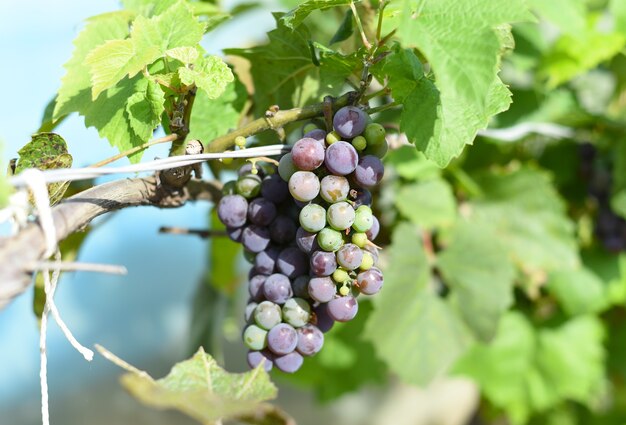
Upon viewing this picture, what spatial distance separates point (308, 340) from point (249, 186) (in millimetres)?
129

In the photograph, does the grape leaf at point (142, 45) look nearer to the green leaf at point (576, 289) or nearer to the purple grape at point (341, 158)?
the purple grape at point (341, 158)

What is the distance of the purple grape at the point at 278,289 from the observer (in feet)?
1.52

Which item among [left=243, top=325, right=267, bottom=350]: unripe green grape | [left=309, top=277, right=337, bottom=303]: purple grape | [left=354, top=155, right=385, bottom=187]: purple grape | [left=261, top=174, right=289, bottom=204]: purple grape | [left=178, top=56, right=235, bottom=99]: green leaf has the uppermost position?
[left=178, top=56, right=235, bottom=99]: green leaf

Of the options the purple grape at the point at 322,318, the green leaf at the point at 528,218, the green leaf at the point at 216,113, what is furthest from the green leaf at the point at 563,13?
the purple grape at the point at 322,318

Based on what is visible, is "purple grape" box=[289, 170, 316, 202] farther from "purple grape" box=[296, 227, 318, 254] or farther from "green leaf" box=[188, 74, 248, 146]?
"green leaf" box=[188, 74, 248, 146]

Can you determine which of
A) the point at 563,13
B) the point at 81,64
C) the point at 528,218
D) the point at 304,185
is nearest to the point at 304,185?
the point at 304,185

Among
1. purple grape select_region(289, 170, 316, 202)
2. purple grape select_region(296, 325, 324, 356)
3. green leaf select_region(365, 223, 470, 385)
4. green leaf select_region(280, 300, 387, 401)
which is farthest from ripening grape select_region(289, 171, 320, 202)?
green leaf select_region(280, 300, 387, 401)

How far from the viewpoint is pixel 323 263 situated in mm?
427

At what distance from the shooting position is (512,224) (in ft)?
3.22

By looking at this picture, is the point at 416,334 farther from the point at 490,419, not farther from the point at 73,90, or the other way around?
the point at 490,419

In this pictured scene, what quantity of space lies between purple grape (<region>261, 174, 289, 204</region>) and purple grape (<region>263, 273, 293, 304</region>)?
6 cm

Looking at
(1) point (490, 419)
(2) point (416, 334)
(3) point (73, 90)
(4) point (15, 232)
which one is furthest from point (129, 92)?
(1) point (490, 419)

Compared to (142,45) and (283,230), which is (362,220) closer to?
(283,230)

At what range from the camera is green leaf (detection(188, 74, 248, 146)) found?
1.84 feet
